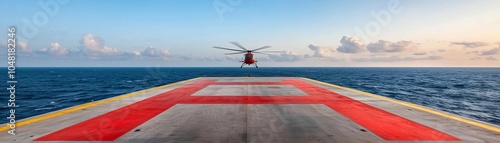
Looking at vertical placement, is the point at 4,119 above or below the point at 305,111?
below

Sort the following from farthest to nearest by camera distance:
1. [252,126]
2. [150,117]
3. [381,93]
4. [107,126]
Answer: [381,93] → [150,117] → [107,126] → [252,126]

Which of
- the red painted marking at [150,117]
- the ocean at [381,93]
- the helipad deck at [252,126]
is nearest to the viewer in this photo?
the helipad deck at [252,126]

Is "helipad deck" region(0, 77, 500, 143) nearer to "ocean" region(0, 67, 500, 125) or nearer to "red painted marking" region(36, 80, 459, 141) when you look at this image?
"red painted marking" region(36, 80, 459, 141)

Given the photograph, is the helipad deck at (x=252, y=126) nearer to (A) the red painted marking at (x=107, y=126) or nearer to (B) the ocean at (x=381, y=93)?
(A) the red painted marking at (x=107, y=126)

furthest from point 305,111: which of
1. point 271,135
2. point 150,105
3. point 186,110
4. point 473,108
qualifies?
point 473,108

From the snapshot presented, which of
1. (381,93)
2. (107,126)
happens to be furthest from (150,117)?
(381,93)

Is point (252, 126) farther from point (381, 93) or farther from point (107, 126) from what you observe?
point (381, 93)

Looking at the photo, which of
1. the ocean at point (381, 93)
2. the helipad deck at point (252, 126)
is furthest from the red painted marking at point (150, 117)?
the ocean at point (381, 93)

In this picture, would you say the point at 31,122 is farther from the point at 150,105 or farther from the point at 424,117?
the point at 424,117

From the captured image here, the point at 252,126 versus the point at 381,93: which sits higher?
the point at 252,126

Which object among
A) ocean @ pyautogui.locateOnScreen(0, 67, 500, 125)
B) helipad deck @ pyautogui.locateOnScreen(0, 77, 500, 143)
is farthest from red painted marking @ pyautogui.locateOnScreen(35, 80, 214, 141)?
ocean @ pyautogui.locateOnScreen(0, 67, 500, 125)

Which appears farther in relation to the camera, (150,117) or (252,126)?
(150,117)
